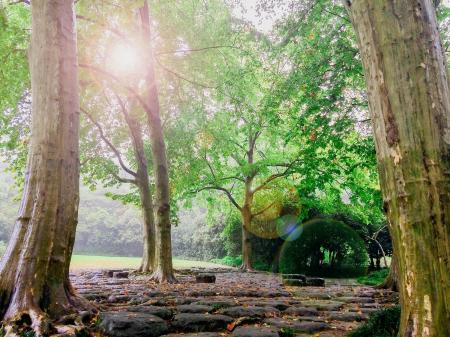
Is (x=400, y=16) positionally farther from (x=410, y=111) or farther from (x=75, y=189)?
(x=75, y=189)

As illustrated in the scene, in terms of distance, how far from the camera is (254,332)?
354 cm

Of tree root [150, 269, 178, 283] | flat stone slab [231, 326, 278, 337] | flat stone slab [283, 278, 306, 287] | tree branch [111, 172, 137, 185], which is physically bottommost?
flat stone slab [283, 278, 306, 287]

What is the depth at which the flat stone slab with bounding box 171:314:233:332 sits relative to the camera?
3.92m

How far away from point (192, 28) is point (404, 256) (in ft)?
44.0

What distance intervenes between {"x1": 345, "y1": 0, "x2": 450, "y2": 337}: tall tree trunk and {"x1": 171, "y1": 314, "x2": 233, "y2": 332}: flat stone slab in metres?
2.10

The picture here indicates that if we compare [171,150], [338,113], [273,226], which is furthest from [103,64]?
[273,226]

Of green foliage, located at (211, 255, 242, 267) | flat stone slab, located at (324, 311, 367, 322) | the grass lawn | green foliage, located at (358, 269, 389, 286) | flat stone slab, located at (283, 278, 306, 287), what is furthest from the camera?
green foliage, located at (211, 255, 242, 267)

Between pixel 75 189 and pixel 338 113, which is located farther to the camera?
pixel 338 113

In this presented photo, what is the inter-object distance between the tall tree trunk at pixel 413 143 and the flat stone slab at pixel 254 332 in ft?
4.37

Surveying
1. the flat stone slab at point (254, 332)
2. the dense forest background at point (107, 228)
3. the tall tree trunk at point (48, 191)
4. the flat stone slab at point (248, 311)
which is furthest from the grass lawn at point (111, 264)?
the flat stone slab at point (254, 332)

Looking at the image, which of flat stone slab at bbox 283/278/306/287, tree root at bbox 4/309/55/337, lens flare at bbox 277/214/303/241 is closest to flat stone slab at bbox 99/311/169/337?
tree root at bbox 4/309/55/337

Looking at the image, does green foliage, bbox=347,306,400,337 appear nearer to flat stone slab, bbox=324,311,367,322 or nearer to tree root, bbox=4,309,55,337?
flat stone slab, bbox=324,311,367,322

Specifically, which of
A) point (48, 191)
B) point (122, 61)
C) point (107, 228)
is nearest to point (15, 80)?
point (122, 61)

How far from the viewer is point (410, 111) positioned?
2584 mm
